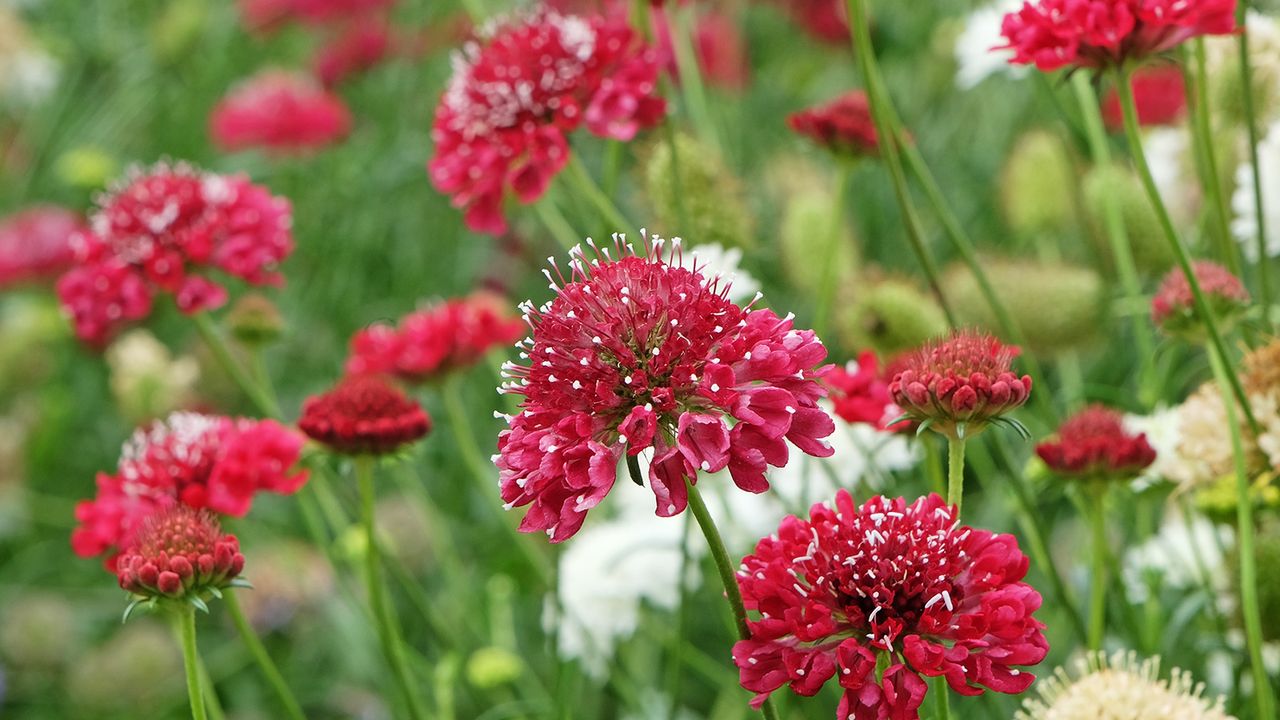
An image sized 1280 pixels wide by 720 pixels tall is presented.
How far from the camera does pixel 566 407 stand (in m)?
0.75

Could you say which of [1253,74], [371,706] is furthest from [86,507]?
[1253,74]

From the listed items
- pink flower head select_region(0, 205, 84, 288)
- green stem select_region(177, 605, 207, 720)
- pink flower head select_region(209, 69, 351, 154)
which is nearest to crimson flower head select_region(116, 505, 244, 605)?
green stem select_region(177, 605, 207, 720)

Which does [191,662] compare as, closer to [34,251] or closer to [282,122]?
[34,251]

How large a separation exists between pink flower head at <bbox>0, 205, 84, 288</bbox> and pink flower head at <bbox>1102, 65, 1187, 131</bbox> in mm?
1903

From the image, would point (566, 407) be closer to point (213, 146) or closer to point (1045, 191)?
point (1045, 191)

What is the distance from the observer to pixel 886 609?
0.73 meters

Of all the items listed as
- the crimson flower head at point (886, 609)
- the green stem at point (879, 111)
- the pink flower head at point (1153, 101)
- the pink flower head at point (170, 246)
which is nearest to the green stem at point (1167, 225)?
the green stem at point (879, 111)

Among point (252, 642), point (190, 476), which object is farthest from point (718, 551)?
point (190, 476)

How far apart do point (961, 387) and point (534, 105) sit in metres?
0.63

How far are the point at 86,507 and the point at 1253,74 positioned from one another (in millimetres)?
1181

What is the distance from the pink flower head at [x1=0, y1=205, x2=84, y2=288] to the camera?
2684mm

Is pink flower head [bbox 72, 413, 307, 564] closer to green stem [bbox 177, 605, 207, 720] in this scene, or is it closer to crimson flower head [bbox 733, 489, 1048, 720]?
green stem [bbox 177, 605, 207, 720]

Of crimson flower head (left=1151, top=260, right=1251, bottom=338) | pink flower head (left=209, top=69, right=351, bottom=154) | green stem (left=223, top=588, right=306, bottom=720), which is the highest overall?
pink flower head (left=209, top=69, right=351, bottom=154)

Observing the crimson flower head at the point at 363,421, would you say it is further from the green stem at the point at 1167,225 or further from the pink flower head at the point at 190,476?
the green stem at the point at 1167,225
